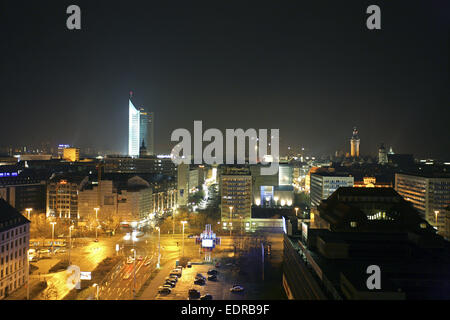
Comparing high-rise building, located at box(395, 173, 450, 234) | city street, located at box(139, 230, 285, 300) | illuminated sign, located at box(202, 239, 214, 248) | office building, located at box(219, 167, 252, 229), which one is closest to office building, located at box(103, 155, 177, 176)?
office building, located at box(219, 167, 252, 229)

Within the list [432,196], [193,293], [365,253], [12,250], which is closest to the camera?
[365,253]

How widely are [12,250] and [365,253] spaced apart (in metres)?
11.1

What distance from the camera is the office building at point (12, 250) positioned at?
10.2 metres

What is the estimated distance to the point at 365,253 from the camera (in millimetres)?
10234

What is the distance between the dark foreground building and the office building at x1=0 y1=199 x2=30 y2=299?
8.74 m

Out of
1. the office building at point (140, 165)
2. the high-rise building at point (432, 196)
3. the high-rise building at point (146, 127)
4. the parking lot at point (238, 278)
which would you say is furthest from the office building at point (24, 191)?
the high-rise building at point (146, 127)

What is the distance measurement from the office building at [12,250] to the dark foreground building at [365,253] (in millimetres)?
8742

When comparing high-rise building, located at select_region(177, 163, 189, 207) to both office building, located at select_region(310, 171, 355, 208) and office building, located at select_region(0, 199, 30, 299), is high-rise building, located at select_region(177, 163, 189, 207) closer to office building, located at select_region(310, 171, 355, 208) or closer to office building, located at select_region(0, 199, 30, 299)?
office building, located at select_region(310, 171, 355, 208)

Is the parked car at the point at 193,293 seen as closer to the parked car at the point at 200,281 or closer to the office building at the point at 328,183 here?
the parked car at the point at 200,281

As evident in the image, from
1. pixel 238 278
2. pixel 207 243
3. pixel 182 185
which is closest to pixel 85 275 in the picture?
pixel 238 278

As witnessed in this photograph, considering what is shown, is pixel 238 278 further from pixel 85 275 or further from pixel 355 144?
pixel 355 144

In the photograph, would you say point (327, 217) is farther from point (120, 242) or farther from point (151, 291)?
point (120, 242)

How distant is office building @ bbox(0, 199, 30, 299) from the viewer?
1023 centimetres
